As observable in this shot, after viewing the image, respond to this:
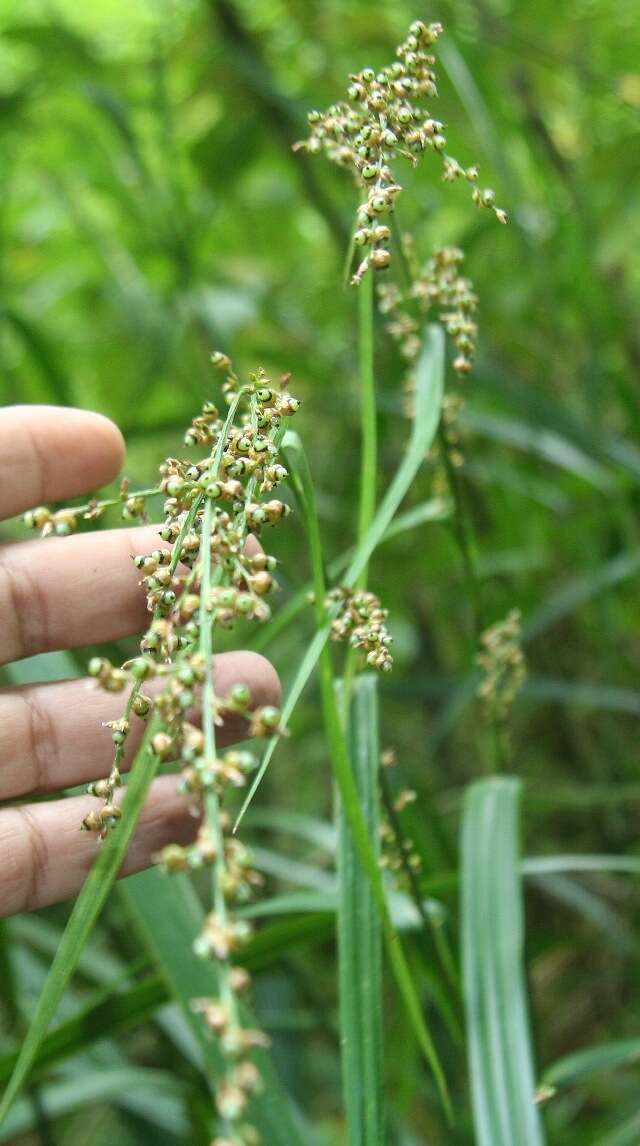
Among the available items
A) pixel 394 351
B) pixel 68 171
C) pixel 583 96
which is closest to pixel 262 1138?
pixel 394 351

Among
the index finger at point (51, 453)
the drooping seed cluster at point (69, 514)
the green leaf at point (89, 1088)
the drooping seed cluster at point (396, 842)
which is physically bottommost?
the green leaf at point (89, 1088)

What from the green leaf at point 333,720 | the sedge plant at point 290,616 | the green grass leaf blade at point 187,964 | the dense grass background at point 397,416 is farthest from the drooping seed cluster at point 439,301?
the green grass leaf blade at point 187,964

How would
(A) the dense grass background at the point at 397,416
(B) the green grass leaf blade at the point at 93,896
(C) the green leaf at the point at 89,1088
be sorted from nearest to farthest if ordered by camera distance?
(B) the green grass leaf blade at the point at 93,896, (C) the green leaf at the point at 89,1088, (A) the dense grass background at the point at 397,416

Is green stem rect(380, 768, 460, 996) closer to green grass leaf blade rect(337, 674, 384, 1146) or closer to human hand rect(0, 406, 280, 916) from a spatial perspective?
green grass leaf blade rect(337, 674, 384, 1146)

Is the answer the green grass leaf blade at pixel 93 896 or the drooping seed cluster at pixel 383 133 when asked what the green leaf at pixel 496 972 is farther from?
the drooping seed cluster at pixel 383 133

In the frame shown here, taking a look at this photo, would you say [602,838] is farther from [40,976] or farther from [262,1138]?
[262,1138]
